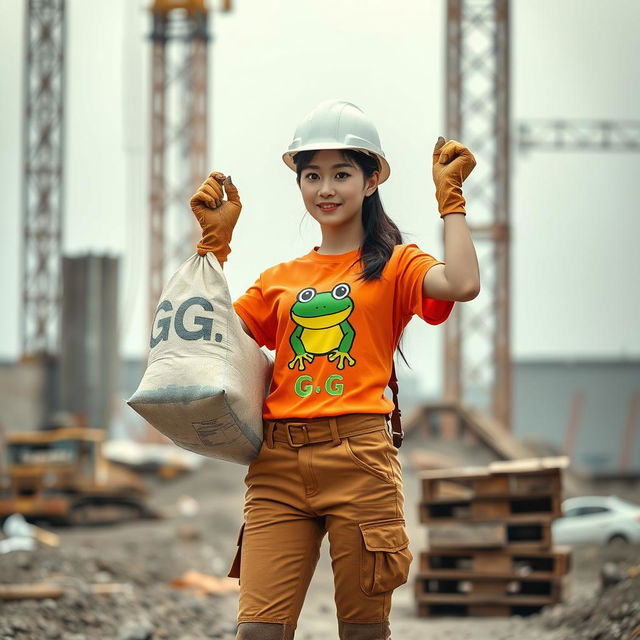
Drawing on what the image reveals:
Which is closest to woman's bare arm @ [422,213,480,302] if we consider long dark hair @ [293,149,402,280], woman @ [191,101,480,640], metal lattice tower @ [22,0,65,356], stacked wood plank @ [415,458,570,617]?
woman @ [191,101,480,640]

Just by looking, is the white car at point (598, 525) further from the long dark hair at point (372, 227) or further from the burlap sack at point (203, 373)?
the burlap sack at point (203, 373)

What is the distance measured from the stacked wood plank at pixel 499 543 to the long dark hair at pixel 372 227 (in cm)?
505

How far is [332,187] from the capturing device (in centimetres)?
396

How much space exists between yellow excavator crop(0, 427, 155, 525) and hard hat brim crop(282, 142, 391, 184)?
52.2 ft

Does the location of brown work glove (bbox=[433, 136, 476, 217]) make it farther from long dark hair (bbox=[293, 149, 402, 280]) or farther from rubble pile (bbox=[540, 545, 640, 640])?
rubble pile (bbox=[540, 545, 640, 640])

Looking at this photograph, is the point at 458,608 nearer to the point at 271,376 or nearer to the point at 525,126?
the point at 271,376

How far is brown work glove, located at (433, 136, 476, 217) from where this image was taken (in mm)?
3791

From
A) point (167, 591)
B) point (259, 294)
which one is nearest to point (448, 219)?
point (259, 294)

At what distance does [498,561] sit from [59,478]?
39.6 ft

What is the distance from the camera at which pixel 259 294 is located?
415 cm

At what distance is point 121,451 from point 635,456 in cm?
2240

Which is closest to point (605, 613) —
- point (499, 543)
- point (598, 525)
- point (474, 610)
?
point (499, 543)

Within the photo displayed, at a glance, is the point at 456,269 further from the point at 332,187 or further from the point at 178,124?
A: the point at 178,124

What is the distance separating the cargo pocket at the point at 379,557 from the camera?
375 cm
